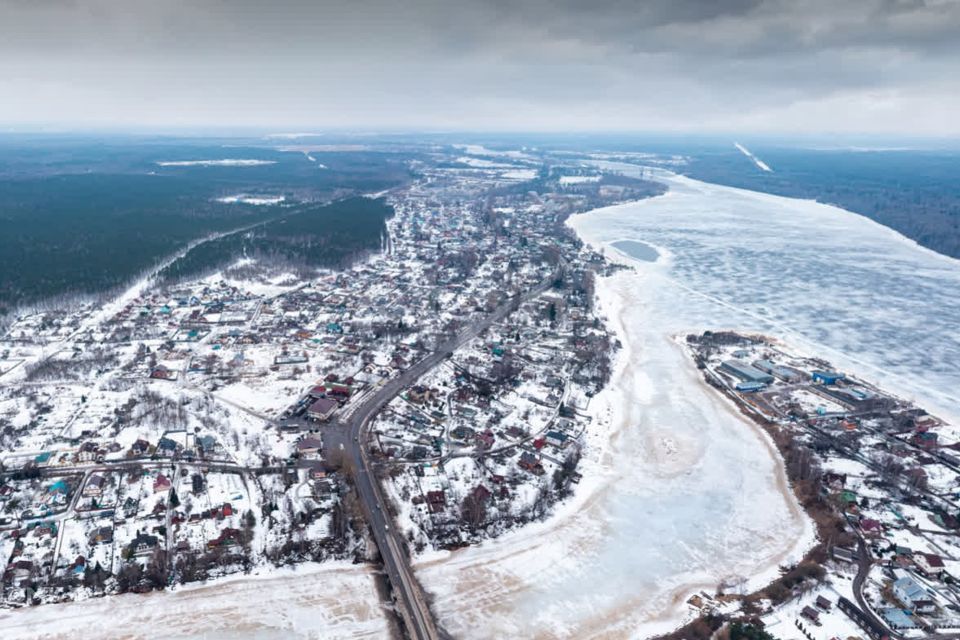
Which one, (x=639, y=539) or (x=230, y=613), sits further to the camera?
(x=639, y=539)

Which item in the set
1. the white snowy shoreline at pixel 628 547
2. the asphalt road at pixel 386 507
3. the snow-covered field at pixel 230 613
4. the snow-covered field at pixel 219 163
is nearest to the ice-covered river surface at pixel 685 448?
the white snowy shoreline at pixel 628 547

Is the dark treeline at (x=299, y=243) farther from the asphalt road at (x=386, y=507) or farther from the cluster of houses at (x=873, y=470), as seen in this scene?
the cluster of houses at (x=873, y=470)

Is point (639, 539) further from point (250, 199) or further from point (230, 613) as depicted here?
point (250, 199)

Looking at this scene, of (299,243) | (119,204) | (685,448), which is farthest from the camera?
(119,204)

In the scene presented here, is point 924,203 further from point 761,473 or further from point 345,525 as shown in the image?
point 345,525

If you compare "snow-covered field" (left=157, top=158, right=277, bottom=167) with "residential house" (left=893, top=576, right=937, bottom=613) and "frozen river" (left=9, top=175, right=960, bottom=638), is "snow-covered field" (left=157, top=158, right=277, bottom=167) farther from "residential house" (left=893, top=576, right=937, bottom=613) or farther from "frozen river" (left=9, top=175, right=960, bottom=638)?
"residential house" (left=893, top=576, right=937, bottom=613)

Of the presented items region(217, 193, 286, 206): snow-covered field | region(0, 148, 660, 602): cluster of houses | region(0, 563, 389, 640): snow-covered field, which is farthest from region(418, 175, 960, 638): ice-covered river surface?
region(217, 193, 286, 206): snow-covered field

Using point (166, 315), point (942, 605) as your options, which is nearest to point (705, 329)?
point (942, 605)

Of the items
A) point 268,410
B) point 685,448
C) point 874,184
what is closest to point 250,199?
point 268,410
